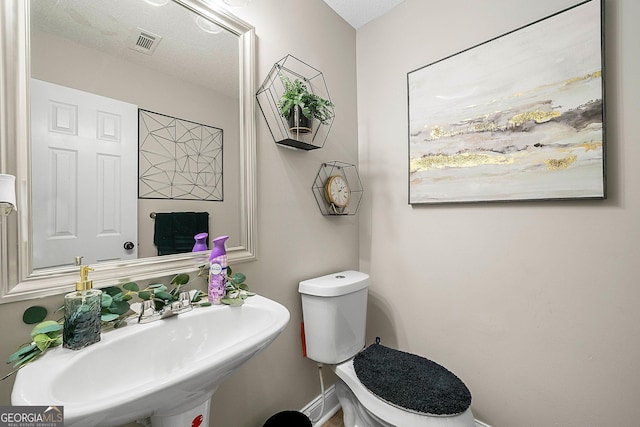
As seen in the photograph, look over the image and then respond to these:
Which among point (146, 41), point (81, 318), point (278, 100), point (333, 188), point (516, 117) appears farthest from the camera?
point (333, 188)

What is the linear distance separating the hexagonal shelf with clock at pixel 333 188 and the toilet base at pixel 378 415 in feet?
2.57

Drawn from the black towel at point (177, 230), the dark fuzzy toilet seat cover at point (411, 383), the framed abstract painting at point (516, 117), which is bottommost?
the dark fuzzy toilet seat cover at point (411, 383)

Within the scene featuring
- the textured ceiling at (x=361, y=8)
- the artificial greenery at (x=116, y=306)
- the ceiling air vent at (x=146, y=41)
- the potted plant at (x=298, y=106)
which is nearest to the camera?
the artificial greenery at (x=116, y=306)

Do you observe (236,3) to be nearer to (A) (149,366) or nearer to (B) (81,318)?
(B) (81,318)

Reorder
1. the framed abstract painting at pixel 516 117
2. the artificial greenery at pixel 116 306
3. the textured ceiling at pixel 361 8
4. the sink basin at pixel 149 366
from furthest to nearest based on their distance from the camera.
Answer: the textured ceiling at pixel 361 8
the framed abstract painting at pixel 516 117
the artificial greenery at pixel 116 306
the sink basin at pixel 149 366

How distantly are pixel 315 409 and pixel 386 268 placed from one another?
33.5 inches

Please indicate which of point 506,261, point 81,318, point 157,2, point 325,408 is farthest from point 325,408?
point 157,2

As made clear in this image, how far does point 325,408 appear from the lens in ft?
4.93

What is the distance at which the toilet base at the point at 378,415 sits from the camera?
0.91 meters

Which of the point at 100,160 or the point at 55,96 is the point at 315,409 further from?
the point at 55,96

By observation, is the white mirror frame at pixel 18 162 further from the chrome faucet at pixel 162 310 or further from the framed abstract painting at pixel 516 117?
the framed abstract painting at pixel 516 117

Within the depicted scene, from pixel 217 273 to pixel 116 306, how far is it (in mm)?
A: 286

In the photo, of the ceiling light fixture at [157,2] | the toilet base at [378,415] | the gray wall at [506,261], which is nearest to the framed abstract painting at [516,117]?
the gray wall at [506,261]

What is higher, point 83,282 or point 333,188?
point 333,188
